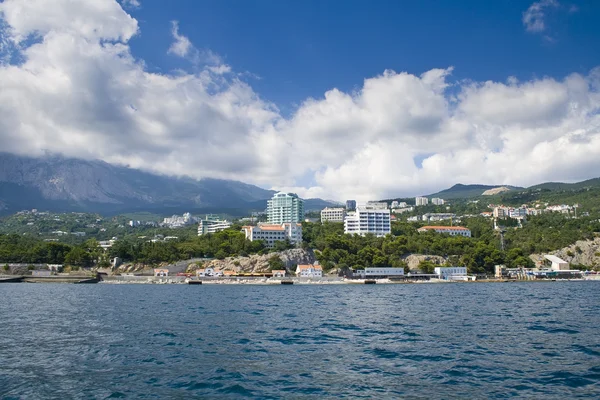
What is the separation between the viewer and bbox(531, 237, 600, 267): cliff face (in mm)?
117500

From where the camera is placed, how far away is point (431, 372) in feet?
55.5

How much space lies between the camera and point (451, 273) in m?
105

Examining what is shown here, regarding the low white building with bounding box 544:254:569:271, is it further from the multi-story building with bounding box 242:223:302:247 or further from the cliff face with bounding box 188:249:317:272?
the multi-story building with bounding box 242:223:302:247

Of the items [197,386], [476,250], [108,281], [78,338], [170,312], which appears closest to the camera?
[197,386]

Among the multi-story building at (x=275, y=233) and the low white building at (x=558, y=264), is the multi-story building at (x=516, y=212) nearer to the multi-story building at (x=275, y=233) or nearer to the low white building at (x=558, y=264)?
the low white building at (x=558, y=264)

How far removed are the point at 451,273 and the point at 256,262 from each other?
142 feet

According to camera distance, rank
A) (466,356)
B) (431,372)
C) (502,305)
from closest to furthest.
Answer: (431,372) < (466,356) < (502,305)

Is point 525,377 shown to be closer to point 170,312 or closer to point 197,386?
point 197,386

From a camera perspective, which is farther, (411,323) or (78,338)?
(411,323)

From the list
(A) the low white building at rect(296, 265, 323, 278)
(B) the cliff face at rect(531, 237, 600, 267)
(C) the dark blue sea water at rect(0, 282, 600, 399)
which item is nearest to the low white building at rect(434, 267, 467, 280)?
(B) the cliff face at rect(531, 237, 600, 267)

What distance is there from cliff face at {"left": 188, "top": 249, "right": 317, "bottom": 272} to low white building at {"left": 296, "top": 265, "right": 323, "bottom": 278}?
6.13 meters

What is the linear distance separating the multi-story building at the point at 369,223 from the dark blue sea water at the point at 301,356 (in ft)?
369

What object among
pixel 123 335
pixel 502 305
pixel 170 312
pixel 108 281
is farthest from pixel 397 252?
pixel 123 335

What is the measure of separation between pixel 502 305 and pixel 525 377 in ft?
92.0
